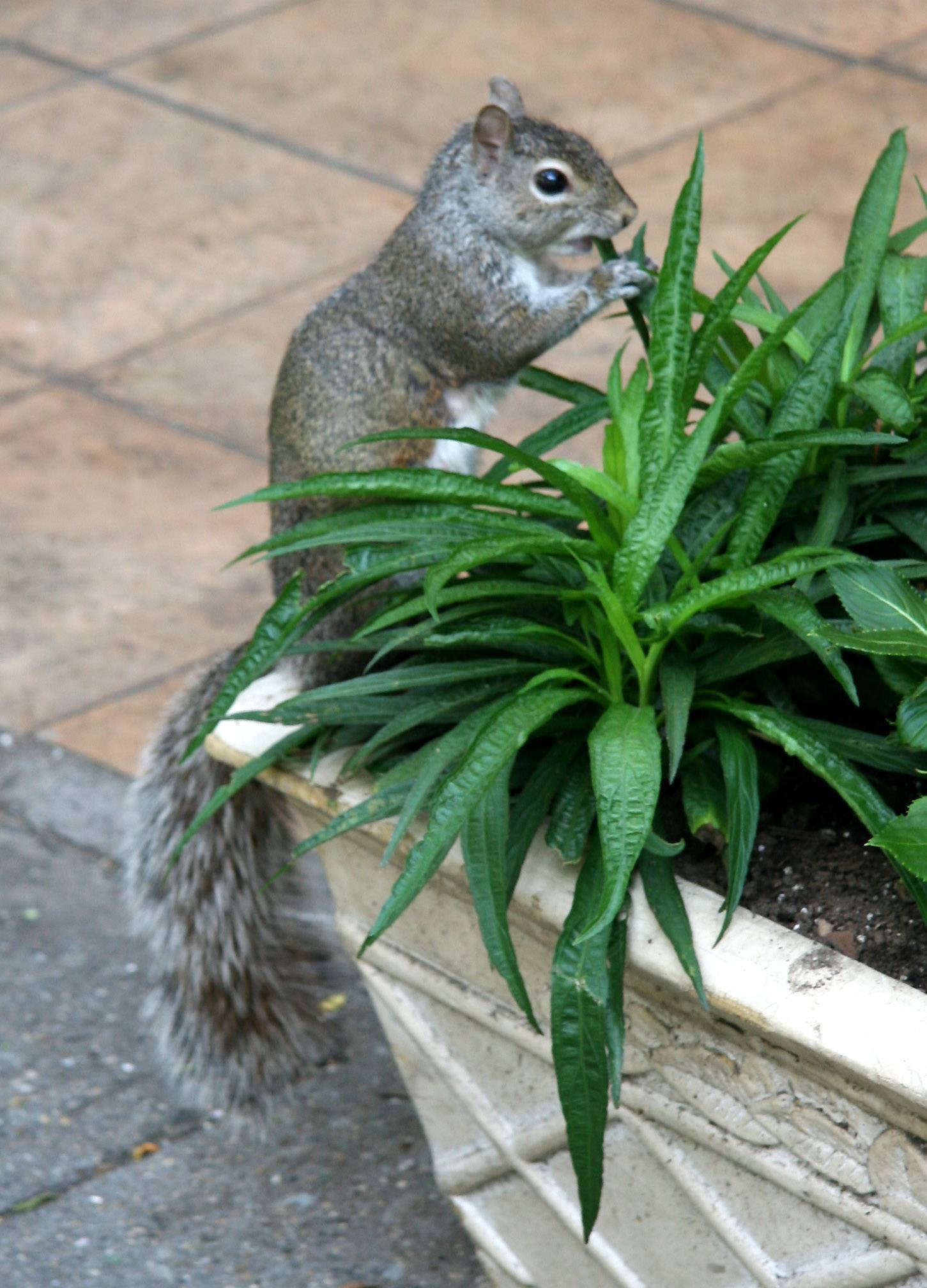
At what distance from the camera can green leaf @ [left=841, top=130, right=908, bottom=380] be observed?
179 centimetres

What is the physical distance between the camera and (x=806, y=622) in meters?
1.46

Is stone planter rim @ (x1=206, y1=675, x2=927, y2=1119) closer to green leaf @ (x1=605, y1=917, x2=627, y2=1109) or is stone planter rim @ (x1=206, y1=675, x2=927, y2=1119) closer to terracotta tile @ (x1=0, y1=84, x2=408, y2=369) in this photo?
green leaf @ (x1=605, y1=917, x2=627, y2=1109)

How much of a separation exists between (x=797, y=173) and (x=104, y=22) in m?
1.99

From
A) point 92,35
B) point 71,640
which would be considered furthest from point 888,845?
point 92,35

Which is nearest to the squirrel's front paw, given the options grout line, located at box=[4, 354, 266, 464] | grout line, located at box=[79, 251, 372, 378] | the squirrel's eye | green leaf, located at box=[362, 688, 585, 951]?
the squirrel's eye

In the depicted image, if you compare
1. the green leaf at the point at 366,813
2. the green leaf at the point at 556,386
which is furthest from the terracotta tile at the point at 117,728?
the green leaf at the point at 366,813

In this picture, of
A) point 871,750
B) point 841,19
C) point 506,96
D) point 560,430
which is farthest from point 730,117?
point 871,750

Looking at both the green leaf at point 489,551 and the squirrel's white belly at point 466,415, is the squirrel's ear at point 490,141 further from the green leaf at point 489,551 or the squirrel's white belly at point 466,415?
the green leaf at point 489,551

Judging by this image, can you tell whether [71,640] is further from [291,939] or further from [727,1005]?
[727,1005]

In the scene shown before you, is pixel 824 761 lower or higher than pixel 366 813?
higher

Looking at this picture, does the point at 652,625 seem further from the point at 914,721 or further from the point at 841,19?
the point at 841,19

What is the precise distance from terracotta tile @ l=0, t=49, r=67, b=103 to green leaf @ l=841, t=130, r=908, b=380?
11.4ft

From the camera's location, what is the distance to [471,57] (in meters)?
4.80

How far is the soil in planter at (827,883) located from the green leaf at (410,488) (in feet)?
1.07
